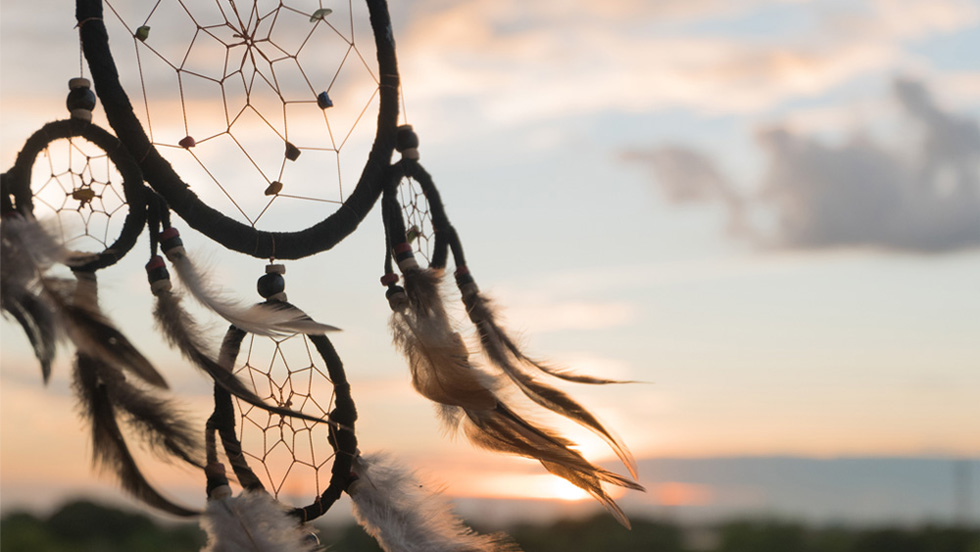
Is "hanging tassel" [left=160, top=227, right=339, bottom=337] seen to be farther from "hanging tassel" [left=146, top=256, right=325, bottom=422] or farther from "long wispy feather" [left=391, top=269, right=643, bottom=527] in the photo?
"long wispy feather" [left=391, top=269, right=643, bottom=527]

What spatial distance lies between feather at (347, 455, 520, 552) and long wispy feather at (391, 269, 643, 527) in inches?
4.9

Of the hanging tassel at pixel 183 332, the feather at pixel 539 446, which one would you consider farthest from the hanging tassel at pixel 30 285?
the feather at pixel 539 446

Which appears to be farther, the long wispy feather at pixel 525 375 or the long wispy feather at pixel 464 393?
the long wispy feather at pixel 525 375

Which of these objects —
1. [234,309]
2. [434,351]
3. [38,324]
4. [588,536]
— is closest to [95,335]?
[38,324]

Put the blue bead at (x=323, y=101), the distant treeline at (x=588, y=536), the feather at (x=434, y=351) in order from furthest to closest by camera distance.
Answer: the distant treeline at (x=588, y=536), the blue bead at (x=323, y=101), the feather at (x=434, y=351)

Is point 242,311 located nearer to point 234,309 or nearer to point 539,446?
point 234,309

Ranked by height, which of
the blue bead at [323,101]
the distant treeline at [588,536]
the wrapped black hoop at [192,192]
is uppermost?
the blue bead at [323,101]

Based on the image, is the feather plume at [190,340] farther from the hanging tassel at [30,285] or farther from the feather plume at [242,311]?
the hanging tassel at [30,285]

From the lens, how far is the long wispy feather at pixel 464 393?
4.07ft

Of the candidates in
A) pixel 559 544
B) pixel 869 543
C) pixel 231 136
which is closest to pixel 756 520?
pixel 869 543

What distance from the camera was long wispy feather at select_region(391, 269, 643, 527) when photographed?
124 centimetres

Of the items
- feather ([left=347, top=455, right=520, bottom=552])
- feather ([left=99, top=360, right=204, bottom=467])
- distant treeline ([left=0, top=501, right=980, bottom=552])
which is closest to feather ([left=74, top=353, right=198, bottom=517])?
feather ([left=99, top=360, right=204, bottom=467])

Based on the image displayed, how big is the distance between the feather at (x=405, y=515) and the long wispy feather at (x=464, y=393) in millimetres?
125

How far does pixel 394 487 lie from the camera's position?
1.24 metres
